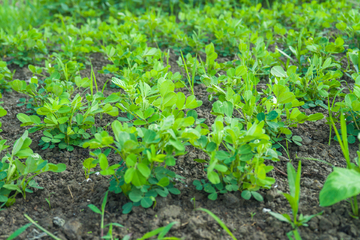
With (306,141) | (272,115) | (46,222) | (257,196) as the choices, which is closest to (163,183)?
(257,196)

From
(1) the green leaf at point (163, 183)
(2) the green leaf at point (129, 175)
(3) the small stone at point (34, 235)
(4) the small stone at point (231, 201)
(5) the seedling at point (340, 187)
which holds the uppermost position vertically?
(5) the seedling at point (340, 187)

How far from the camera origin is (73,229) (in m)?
1.34

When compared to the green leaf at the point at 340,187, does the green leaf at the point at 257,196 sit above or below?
below

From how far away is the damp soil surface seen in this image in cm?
133

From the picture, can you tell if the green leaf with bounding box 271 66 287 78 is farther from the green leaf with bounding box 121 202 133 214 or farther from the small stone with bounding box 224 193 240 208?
the green leaf with bounding box 121 202 133 214

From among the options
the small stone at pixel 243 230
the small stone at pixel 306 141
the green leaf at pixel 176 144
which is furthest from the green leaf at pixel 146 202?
the small stone at pixel 306 141

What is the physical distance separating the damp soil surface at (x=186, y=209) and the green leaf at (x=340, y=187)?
0.53 feet

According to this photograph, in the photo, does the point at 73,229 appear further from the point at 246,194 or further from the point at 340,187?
the point at 340,187

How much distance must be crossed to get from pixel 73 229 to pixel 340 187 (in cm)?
115

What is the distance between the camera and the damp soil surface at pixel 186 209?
4.35 feet

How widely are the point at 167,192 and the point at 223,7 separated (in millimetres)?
3338

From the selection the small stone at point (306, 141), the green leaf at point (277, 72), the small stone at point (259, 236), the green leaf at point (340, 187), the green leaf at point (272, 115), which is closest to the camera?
the green leaf at point (340, 187)

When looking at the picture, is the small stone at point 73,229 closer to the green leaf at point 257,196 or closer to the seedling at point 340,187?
the green leaf at point 257,196

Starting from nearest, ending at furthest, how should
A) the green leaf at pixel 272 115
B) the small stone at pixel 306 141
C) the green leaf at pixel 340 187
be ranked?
the green leaf at pixel 340 187, the green leaf at pixel 272 115, the small stone at pixel 306 141
